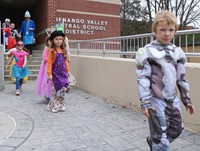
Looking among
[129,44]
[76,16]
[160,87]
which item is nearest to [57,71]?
[129,44]

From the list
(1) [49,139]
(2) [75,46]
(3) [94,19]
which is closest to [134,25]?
(3) [94,19]

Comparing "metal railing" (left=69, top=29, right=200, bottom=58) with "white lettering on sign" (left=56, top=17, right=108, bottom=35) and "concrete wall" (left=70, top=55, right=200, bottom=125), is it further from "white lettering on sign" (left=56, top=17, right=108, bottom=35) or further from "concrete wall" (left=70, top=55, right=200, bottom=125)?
"white lettering on sign" (left=56, top=17, right=108, bottom=35)

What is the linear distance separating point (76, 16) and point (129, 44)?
1129 centimetres

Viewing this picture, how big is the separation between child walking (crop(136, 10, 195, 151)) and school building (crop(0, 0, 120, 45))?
12884 millimetres

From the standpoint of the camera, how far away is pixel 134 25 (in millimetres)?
39031

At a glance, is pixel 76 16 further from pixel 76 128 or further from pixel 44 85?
pixel 76 128

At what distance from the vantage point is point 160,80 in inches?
110

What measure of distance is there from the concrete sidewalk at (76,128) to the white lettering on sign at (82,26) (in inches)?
399

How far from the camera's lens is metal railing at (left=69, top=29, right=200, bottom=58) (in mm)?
4828

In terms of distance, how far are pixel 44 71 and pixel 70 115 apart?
62.5 inches

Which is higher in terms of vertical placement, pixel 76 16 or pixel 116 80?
pixel 76 16

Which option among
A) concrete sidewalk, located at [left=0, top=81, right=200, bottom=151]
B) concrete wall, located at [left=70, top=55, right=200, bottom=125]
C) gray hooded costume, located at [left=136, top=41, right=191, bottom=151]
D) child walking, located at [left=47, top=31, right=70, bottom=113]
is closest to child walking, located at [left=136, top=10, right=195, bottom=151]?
gray hooded costume, located at [left=136, top=41, right=191, bottom=151]

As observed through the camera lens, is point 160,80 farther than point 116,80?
No

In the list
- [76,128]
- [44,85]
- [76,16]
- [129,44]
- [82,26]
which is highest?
[76,16]
